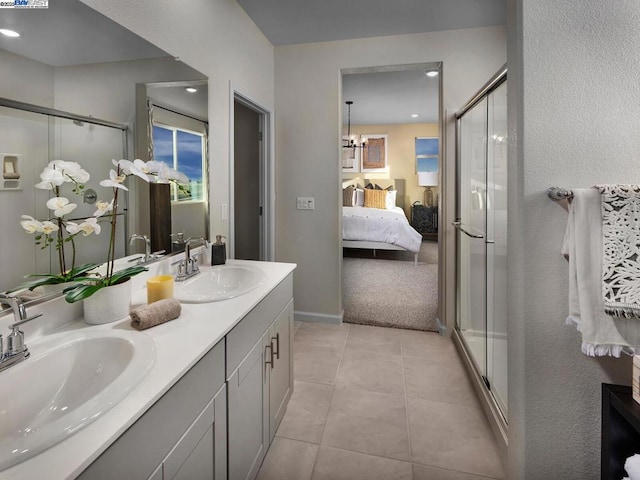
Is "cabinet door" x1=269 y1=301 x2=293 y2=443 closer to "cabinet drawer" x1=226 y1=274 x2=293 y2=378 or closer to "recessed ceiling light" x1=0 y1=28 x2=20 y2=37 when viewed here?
"cabinet drawer" x1=226 y1=274 x2=293 y2=378

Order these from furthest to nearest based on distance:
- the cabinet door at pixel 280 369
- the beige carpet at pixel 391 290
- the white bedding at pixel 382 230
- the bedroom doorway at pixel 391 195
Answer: the white bedding at pixel 382 230
the bedroom doorway at pixel 391 195
the beige carpet at pixel 391 290
the cabinet door at pixel 280 369

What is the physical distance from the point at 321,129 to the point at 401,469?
251cm

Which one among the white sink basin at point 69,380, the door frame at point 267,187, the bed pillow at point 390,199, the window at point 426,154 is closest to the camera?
the white sink basin at point 69,380

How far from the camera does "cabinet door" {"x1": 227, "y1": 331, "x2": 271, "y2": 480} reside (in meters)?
1.19

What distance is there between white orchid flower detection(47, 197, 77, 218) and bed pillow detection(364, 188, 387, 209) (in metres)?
6.48

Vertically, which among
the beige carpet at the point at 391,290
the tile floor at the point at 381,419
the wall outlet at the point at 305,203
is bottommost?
the tile floor at the point at 381,419

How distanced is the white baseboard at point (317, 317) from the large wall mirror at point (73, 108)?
5.84ft

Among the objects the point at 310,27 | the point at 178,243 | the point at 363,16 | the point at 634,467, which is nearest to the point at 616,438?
the point at 634,467

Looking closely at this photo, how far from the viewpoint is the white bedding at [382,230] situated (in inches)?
219

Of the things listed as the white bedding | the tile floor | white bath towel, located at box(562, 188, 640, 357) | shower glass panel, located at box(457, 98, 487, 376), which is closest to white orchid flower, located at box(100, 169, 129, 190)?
the tile floor

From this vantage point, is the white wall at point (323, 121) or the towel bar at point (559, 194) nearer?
the towel bar at point (559, 194)

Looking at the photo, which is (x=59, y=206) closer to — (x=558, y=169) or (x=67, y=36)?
(x=67, y=36)

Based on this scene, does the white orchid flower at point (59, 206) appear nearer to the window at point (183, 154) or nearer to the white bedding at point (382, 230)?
the window at point (183, 154)

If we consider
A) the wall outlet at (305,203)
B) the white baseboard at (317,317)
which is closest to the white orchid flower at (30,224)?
the wall outlet at (305,203)
